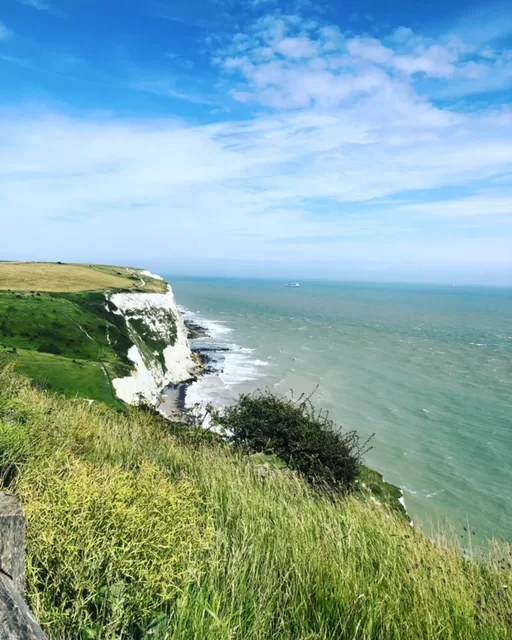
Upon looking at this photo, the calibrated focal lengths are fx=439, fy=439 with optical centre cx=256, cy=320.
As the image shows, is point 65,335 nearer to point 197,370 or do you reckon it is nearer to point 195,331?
point 197,370

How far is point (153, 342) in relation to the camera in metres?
80.6

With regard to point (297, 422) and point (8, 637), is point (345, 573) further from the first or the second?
point (297, 422)

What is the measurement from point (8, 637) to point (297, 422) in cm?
2037

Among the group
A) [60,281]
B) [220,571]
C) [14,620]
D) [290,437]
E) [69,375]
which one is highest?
[14,620]

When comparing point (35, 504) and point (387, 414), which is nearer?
point (35, 504)

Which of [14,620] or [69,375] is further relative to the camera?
[69,375]

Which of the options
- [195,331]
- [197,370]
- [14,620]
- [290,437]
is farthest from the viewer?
[195,331]

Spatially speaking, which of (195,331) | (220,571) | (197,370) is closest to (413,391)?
(197,370)

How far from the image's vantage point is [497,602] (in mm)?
5336

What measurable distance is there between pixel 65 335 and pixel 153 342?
57.0ft

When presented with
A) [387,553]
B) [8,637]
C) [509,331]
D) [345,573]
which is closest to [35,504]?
[8,637]

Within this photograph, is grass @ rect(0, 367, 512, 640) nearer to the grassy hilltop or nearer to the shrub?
the shrub

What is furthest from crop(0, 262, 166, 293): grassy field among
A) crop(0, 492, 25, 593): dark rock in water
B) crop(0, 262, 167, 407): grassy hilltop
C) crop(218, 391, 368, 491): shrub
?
crop(0, 492, 25, 593): dark rock in water

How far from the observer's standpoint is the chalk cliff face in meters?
66.2
